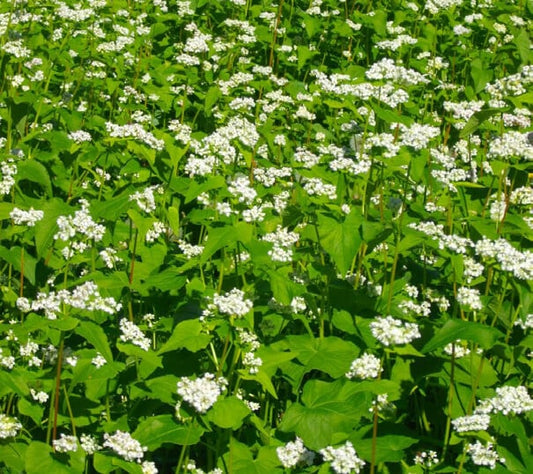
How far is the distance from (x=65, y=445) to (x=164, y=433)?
1.35 feet

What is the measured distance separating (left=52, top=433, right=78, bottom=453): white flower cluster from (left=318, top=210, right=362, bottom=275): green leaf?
1389mm

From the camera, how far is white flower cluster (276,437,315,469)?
342 centimetres

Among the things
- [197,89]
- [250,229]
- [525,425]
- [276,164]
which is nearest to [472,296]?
[525,425]

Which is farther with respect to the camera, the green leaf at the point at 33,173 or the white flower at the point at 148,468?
the green leaf at the point at 33,173

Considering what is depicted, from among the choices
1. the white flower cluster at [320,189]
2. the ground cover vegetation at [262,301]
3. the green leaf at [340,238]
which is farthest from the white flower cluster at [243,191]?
the white flower cluster at [320,189]

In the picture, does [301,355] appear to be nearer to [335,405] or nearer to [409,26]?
[335,405]

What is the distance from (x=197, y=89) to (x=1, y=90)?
5.45 feet

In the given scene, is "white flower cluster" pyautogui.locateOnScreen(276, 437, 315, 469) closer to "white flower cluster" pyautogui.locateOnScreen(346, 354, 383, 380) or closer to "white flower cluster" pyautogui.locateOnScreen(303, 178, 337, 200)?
"white flower cluster" pyautogui.locateOnScreen(346, 354, 383, 380)

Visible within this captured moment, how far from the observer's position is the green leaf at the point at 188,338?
3.46 metres

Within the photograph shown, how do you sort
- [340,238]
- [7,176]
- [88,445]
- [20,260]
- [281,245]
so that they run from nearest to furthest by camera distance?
[88,445]
[340,238]
[281,245]
[20,260]
[7,176]

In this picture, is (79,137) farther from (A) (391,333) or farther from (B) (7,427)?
(A) (391,333)

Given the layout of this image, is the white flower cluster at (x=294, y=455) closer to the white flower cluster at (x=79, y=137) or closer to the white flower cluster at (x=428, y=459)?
the white flower cluster at (x=428, y=459)

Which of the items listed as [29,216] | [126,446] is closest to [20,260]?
[29,216]

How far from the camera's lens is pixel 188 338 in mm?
3506
